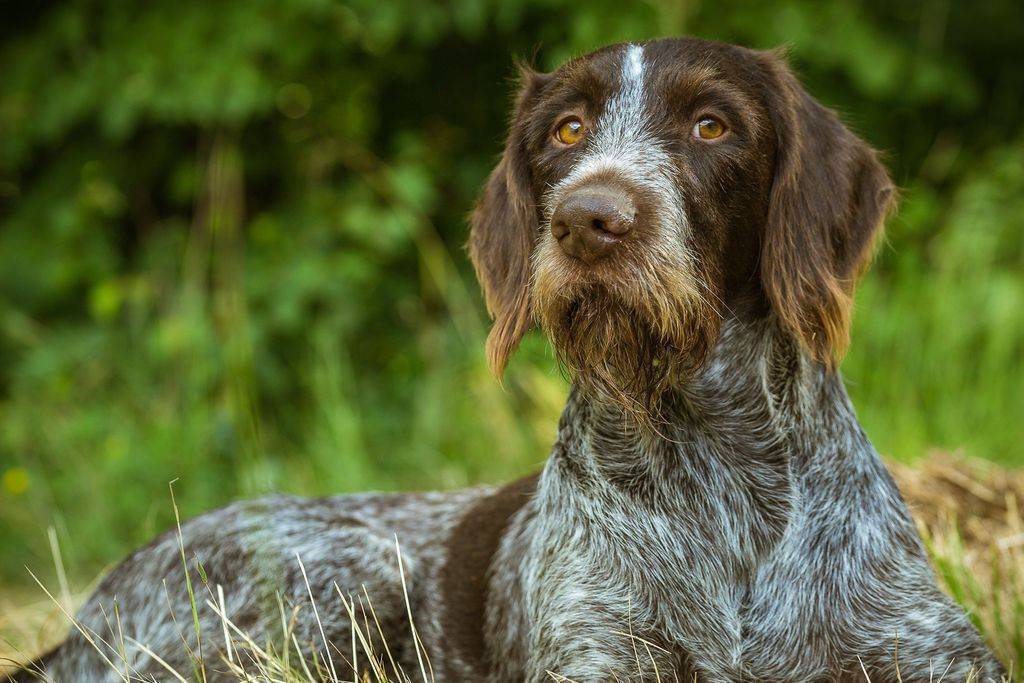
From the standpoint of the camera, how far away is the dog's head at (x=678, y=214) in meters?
2.56

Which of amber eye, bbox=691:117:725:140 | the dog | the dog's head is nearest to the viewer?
the dog's head

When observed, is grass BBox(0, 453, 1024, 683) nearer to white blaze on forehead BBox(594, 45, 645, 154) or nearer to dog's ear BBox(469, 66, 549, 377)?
dog's ear BBox(469, 66, 549, 377)

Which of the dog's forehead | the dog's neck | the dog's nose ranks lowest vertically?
the dog's neck

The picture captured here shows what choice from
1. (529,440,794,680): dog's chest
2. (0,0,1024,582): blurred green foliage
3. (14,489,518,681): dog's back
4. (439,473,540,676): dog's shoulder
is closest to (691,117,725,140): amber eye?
(529,440,794,680): dog's chest

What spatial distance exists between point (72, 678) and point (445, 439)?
2970mm

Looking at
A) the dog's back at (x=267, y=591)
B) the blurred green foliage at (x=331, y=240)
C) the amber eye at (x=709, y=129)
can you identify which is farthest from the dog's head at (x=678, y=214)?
the blurred green foliage at (x=331, y=240)

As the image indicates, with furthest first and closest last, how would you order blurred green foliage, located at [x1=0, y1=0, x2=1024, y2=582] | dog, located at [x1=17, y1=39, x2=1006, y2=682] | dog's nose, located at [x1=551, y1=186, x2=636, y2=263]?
blurred green foliage, located at [x1=0, y1=0, x2=1024, y2=582]
dog, located at [x1=17, y1=39, x2=1006, y2=682]
dog's nose, located at [x1=551, y1=186, x2=636, y2=263]

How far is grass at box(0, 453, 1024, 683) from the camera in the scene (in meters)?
2.85

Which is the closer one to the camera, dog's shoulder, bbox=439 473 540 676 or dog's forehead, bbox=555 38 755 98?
dog's forehead, bbox=555 38 755 98

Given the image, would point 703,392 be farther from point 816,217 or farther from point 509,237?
point 509,237

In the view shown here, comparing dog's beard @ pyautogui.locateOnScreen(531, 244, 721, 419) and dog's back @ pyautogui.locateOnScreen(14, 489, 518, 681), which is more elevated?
dog's beard @ pyautogui.locateOnScreen(531, 244, 721, 419)

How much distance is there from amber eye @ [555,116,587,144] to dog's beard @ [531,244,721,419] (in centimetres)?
42

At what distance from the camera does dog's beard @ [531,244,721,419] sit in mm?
2564

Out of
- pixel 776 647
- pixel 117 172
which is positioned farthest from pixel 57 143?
pixel 776 647
